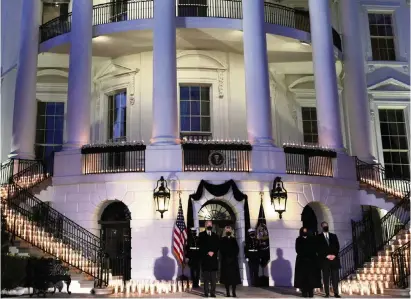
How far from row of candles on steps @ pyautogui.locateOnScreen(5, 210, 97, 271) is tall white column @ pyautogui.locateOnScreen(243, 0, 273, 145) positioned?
6813 mm

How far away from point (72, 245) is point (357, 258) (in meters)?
9.25

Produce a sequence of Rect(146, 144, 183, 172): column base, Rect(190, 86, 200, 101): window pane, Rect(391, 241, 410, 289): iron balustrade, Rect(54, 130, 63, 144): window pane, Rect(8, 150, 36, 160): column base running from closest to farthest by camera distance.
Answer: Rect(391, 241, 410, 289): iron balustrade, Rect(146, 144, 183, 172): column base, Rect(8, 150, 36, 160): column base, Rect(190, 86, 200, 101): window pane, Rect(54, 130, 63, 144): window pane

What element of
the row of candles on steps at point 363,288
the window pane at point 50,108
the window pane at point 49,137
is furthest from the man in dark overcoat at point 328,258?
the window pane at point 50,108

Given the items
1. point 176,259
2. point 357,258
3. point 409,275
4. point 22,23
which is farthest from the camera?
point 22,23

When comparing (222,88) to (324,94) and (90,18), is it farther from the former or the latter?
(90,18)

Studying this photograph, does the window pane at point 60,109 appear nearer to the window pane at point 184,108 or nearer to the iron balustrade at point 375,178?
the window pane at point 184,108

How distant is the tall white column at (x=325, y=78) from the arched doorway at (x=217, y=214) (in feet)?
15.4

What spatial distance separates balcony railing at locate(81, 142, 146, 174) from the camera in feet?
58.3

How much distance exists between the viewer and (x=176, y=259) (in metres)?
16.5

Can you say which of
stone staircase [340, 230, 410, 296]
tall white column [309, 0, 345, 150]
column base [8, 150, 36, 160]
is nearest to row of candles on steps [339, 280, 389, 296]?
stone staircase [340, 230, 410, 296]

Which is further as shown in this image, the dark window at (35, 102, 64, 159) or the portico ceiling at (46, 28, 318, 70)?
the dark window at (35, 102, 64, 159)

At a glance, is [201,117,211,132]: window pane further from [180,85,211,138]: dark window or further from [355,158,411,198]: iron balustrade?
[355,158,411,198]: iron balustrade

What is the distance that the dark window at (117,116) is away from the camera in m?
23.0

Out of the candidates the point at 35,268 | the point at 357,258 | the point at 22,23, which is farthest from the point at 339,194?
the point at 22,23
